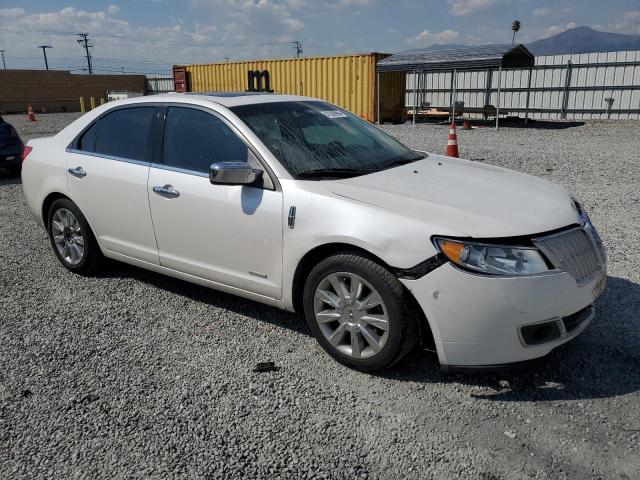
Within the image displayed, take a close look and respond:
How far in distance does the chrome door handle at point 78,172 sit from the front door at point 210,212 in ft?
2.80

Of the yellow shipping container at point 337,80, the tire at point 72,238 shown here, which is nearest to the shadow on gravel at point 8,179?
the tire at point 72,238

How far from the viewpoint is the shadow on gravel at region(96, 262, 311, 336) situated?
3994 millimetres

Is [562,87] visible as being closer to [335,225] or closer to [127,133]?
[127,133]

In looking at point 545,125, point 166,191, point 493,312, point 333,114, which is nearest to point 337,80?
point 545,125

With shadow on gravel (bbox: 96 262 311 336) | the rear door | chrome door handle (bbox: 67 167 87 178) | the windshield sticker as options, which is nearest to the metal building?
the windshield sticker

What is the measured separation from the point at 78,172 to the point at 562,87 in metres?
22.4

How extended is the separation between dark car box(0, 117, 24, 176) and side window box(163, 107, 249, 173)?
793 centimetres

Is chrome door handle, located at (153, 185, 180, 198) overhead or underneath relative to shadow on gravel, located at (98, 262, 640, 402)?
overhead

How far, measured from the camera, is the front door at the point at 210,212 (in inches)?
135

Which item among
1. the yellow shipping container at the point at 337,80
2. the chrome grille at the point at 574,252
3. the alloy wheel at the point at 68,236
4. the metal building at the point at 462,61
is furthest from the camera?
the yellow shipping container at the point at 337,80

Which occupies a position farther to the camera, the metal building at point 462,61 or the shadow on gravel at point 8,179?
the metal building at point 462,61

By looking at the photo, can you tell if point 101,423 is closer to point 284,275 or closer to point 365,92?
point 284,275

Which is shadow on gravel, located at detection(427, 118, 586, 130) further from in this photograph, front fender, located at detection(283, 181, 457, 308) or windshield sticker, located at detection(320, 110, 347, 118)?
front fender, located at detection(283, 181, 457, 308)

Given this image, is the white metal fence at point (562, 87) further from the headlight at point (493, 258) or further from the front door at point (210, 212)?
the headlight at point (493, 258)
